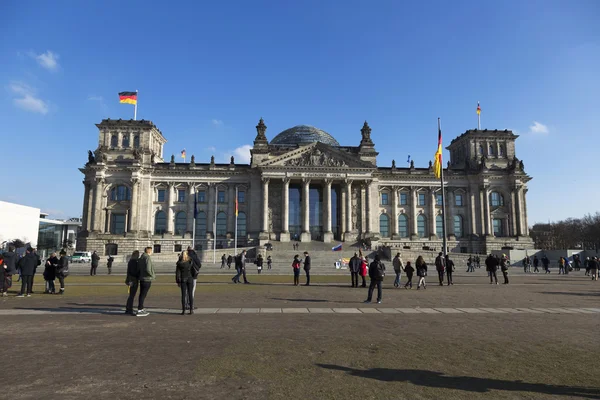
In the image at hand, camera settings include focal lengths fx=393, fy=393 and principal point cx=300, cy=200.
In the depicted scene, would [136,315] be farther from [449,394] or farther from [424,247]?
[424,247]

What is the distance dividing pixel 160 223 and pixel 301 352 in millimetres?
73179

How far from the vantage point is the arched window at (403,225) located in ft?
259

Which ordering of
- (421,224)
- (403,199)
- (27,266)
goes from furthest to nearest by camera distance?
1. (403,199)
2. (421,224)
3. (27,266)

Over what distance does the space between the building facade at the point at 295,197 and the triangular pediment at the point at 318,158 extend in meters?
0.19

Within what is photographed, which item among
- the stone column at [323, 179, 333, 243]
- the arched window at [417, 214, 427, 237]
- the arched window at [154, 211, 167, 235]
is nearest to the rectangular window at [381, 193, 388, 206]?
the arched window at [417, 214, 427, 237]

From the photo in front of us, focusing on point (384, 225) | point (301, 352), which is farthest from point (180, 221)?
point (301, 352)

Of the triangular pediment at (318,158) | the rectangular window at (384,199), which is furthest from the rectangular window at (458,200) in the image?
the triangular pediment at (318,158)

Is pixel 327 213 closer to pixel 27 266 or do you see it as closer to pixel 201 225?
pixel 201 225

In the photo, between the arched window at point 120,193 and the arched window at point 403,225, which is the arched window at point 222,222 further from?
the arched window at point 403,225

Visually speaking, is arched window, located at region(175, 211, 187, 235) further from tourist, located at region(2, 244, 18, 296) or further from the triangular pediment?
tourist, located at region(2, 244, 18, 296)

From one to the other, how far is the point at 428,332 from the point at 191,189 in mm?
70700

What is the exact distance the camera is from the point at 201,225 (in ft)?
249

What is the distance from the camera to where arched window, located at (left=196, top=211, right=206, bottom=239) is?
2968 inches

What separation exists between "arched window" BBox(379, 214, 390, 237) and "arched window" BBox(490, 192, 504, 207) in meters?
21.4
